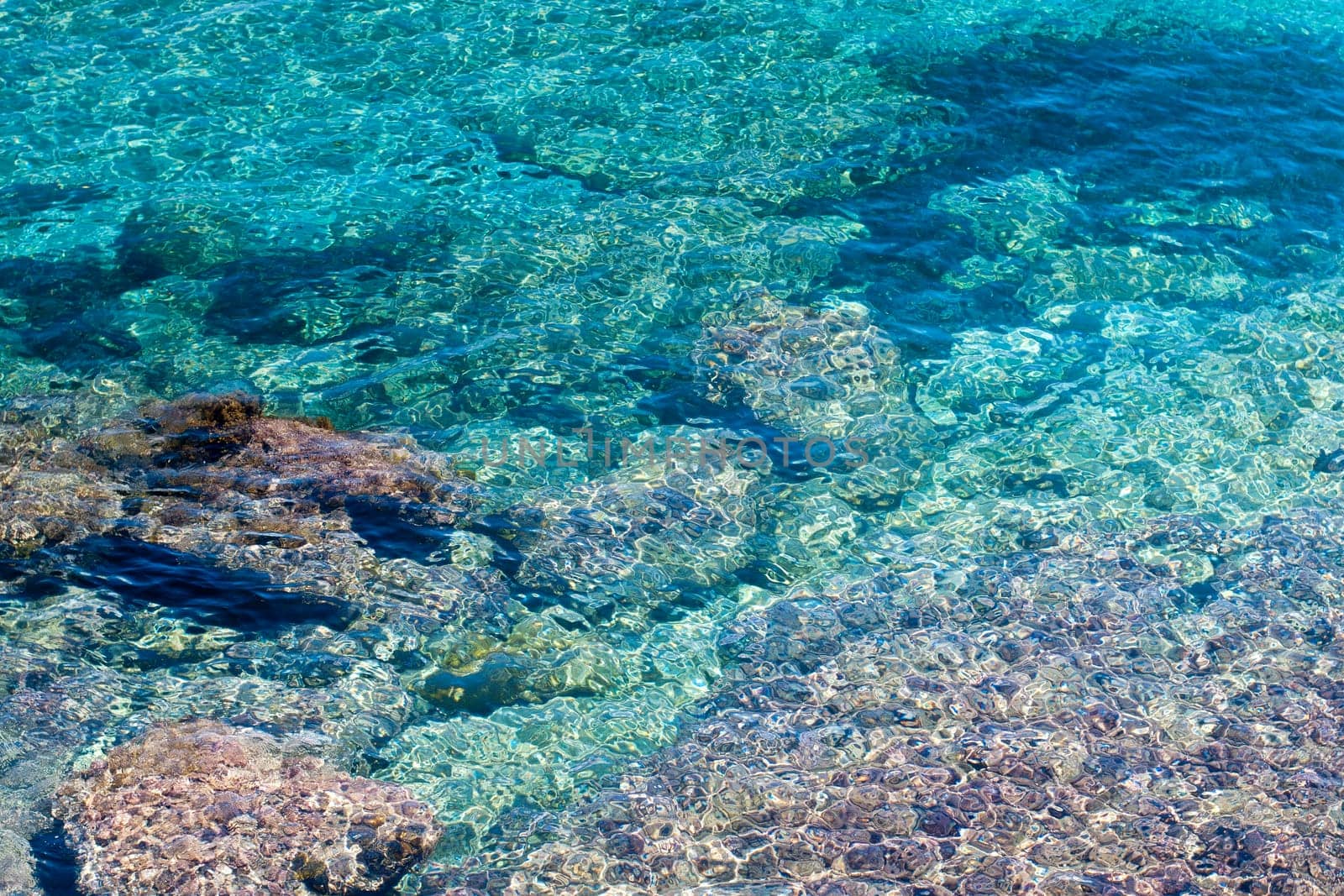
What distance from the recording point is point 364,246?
918 cm

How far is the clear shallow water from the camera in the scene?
5430 mm

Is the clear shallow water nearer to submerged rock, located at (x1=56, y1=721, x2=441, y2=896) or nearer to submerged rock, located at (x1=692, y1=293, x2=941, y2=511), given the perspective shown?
submerged rock, located at (x1=692, y1=293, x2=941, y2=511)

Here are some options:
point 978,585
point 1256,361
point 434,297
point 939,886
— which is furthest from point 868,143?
point 939,886

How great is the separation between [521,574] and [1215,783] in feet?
13.5

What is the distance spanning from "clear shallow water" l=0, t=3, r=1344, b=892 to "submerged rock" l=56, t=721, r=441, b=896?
0.68 ft

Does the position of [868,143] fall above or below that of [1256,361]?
above

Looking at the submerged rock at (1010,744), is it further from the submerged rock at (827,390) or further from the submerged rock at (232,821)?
the submerged rock at (827,390)

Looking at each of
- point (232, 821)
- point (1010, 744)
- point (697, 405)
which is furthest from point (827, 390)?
point (232, 821)

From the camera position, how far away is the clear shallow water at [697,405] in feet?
17.8

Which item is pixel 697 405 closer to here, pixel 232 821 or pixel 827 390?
pixel 827 390

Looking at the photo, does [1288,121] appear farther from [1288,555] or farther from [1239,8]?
[1288,555]

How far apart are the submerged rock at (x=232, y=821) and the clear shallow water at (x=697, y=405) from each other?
0.68 feet

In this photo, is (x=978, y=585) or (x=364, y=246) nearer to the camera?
(x=978, y=585)

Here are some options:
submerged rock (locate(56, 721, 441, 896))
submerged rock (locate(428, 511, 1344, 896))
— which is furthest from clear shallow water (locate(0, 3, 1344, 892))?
submerged rock (locate(56, 721, 441, 896))
